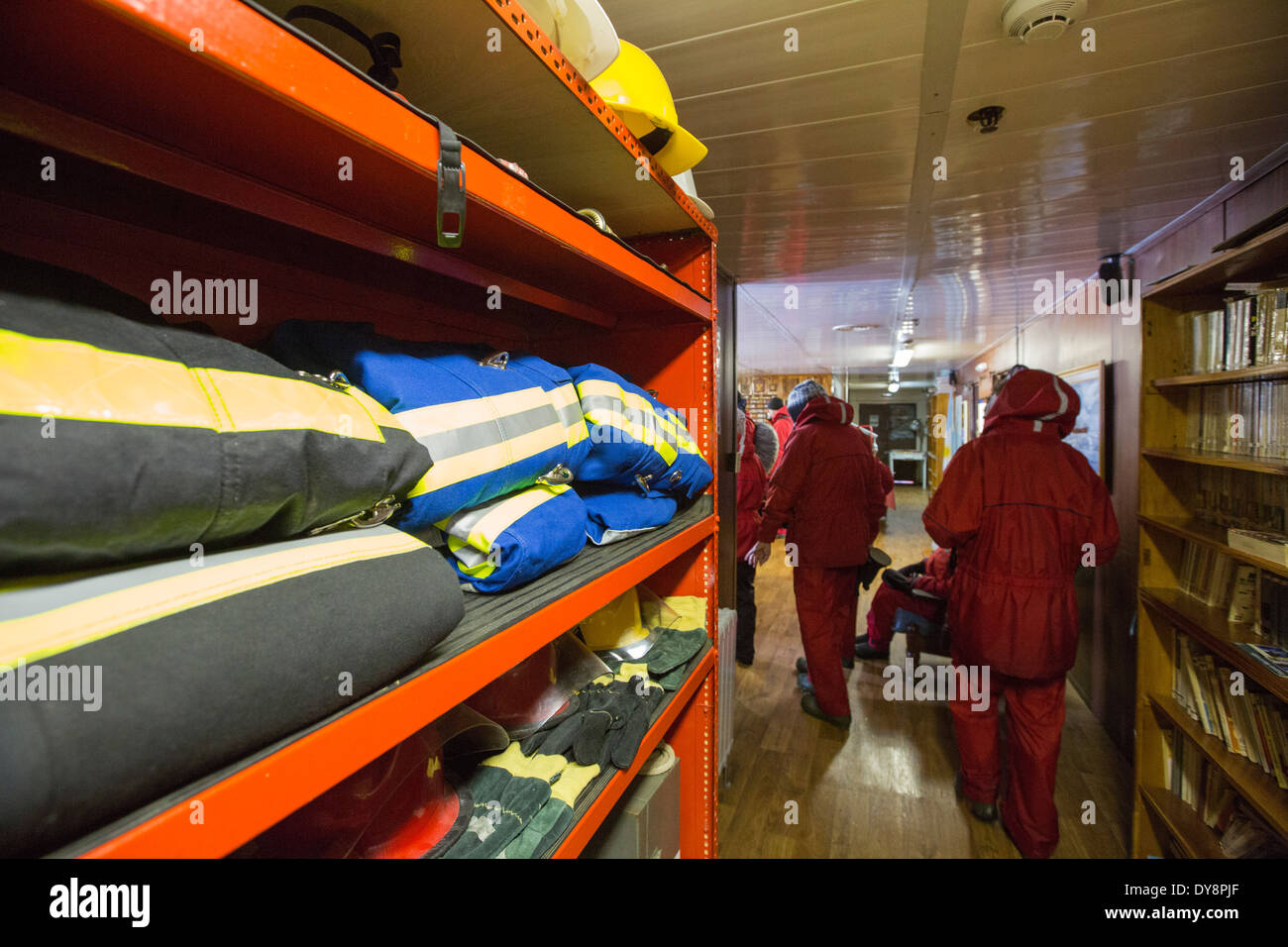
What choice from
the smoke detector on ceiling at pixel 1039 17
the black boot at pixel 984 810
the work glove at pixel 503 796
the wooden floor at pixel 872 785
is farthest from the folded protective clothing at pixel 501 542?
the black boot at pixel 984 810

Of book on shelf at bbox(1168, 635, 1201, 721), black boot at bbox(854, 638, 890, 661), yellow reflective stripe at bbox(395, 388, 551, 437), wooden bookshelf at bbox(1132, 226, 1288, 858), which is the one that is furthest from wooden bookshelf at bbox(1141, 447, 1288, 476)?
black boot at bbox(854, 638, 890, 661)

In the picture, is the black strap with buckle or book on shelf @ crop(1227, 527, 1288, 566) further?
book on shelf @ crop(1227, 527, 1288, 566)

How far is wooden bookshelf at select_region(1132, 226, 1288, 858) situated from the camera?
69.6 inches

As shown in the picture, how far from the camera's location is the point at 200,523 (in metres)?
0.45

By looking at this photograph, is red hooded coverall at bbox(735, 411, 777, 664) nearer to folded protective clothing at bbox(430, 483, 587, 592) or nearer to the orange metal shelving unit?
the orange metal shelving unit

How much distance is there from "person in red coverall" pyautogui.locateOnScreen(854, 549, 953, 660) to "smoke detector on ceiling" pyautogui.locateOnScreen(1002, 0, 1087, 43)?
107 inches

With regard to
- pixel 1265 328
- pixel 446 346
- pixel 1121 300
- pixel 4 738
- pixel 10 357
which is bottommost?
pixel 4 738

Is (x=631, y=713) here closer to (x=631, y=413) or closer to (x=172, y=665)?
(x=631, y=413)

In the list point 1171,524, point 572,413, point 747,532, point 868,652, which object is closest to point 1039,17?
point 572,413

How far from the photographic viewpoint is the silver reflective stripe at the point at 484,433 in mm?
737

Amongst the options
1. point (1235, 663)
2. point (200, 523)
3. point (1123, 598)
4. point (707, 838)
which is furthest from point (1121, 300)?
point (200, 523)

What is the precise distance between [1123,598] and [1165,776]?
1.19 m

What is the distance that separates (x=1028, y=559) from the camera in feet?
7.20
